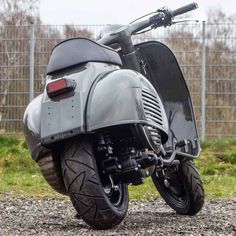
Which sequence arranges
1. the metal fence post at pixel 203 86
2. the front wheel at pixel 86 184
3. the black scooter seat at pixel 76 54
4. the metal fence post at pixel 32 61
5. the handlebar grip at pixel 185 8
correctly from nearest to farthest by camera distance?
the front wheel at pixel 86 184 < the black scooter seat at pixel 76 54 < the handlebar grip at pixel 185 8 < the metal fence post at pixel 203 86 < the metal fence post at pixel 32 61

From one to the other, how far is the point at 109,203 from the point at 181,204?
141cm

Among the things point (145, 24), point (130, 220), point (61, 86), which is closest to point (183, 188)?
point (130, 220)

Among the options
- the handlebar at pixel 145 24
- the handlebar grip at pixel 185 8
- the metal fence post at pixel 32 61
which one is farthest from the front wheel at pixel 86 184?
the metal fence post at pixel 32 61

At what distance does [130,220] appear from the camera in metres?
4.48

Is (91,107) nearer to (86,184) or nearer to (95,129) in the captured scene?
(95,129)

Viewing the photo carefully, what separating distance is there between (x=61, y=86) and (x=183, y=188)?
1.66m

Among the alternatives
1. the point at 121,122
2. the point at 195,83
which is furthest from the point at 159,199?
the point at 195,83

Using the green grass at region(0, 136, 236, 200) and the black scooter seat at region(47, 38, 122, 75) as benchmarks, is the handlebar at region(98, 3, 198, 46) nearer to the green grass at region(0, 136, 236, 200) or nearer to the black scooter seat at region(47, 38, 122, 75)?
the black scooter seat at region(47, 38, 122, 75)

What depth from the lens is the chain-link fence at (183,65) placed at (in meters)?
10.0

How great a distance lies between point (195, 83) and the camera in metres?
10.2

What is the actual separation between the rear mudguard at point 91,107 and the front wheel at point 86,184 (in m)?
0.10

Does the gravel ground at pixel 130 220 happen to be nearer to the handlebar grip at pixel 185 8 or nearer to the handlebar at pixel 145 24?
the handlebar at pixel 145 24

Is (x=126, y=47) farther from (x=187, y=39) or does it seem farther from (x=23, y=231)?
(x=187, y=39)

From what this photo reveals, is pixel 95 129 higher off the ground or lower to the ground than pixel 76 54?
lower
